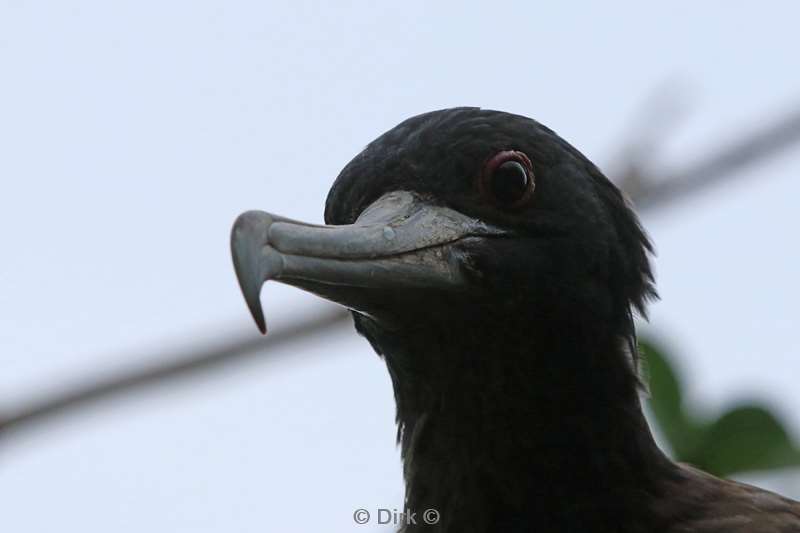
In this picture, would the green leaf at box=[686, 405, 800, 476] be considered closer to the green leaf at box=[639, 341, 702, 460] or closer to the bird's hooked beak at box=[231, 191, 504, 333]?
the green leaf at box=[639, 341, 702, 460]

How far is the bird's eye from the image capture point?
4707 mm

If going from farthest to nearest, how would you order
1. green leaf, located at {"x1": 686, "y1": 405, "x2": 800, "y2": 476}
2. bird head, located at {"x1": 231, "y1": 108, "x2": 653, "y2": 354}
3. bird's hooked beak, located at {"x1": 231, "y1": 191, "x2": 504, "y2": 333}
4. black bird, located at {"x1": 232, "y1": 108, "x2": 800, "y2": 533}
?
green leaf, located at {"x1": 686, "y1": 405, "x2": 800, "y2": 476} → black bird, located at {"x1": 232, "y1": 108, "x2": 800, "y2": 533} → bird head, located at {"x1": 231, "y1": 108, "x2": 653, "y2": 354} → bird's hooked beak, located at {"x1": 231, "y1": 191, "x2": 504, "y2": 333}

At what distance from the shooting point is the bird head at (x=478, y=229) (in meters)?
4.52

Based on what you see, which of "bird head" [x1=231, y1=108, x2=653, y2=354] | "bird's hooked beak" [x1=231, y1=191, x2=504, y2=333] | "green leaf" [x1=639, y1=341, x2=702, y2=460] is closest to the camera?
"bird's hooked beak" [x1=231, y1=191, x2=504, y2=333]

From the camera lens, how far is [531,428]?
483 centimetres

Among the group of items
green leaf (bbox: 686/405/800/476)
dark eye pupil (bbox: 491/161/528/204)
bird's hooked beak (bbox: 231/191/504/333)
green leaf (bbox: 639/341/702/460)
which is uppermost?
dark eye pupil (bbox: 491/161/528/204)

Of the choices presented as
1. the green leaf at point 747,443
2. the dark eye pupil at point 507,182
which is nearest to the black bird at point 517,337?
the dark eye pupil at point 507,182

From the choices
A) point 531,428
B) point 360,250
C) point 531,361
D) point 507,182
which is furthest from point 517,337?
point 360,250

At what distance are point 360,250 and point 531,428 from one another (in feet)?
2.69

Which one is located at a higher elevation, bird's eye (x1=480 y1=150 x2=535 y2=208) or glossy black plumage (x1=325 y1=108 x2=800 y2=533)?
bird's eye (x1=480 y1=150 x2=535 y2=208)

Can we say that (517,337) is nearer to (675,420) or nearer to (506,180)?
(506,180)

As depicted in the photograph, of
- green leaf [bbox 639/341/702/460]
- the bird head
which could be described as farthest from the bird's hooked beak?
green leaf [bbox 639/341/702/460]

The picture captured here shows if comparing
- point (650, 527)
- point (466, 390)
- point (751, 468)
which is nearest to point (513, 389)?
point (466, 390)

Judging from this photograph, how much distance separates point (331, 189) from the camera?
485 cm
